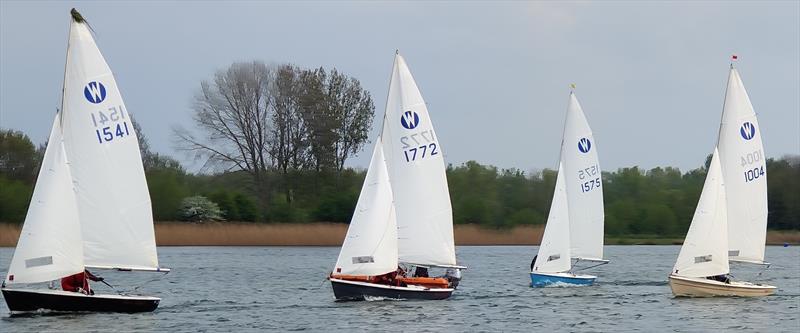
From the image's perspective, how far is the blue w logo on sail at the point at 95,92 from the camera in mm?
28672

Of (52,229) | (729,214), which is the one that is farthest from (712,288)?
(52,229)

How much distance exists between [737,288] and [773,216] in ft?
118

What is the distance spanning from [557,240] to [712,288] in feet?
18.0

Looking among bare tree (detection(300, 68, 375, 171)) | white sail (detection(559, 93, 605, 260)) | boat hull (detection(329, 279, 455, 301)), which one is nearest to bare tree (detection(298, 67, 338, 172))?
bare tree (detection(300, 68, 375, 171))

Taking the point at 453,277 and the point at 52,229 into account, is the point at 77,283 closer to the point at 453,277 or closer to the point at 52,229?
the point at 52,229

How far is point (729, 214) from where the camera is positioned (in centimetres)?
3709

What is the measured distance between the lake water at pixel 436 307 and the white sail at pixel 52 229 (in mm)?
1108

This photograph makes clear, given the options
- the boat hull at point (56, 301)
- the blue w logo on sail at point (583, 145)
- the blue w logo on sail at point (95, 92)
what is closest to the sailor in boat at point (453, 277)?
the blue w logo on sail at point (583, 145)

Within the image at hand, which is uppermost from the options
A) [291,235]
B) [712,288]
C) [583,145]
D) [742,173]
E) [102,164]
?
[583,145]

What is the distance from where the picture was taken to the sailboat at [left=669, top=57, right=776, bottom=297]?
1403 inches

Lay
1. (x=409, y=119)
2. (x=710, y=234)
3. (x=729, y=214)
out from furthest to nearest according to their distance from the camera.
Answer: (x=729, y=214), (x=710, y=234), (x=409, y=119)

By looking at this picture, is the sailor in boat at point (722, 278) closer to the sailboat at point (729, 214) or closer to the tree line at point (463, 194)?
the sailboat at point (729, 214)

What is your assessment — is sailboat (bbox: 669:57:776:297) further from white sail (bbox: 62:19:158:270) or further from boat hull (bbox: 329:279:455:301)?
white sail (bbox: 62:19:158:270)

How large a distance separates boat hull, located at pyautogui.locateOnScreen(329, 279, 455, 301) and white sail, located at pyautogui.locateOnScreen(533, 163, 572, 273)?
22.4 feet
